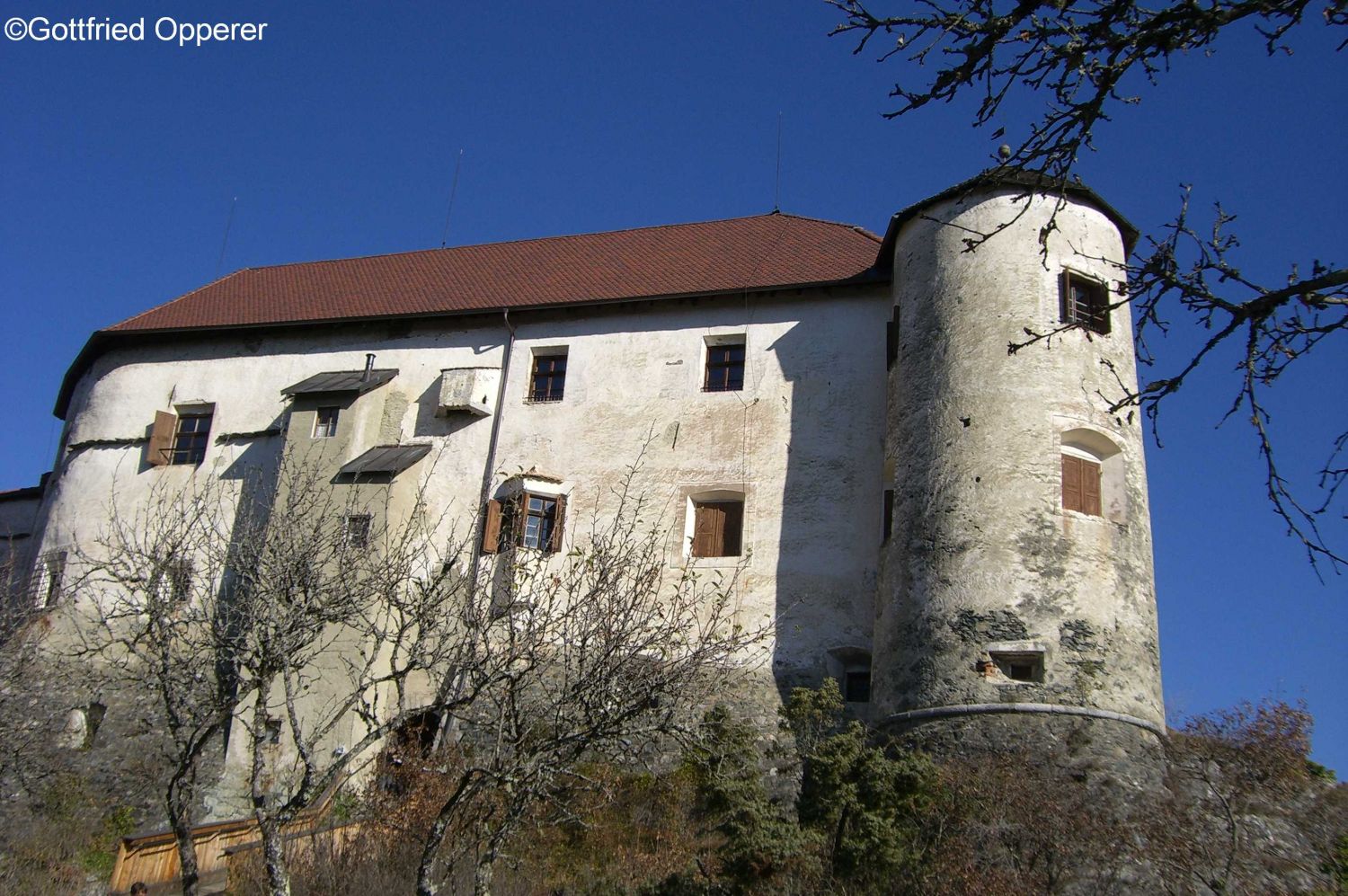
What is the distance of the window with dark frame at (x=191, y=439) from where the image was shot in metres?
28.2

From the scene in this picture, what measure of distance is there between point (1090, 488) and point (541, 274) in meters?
13.9

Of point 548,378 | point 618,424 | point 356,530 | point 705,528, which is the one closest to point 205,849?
point 356,530

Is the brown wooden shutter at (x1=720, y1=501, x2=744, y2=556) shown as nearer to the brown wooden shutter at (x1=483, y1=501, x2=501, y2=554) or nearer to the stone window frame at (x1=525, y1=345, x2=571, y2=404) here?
the brown wooden shutter at (x1=483, y1=501, x2=501, y2=554)

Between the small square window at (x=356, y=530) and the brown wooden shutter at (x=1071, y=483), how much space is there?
35.1 ft

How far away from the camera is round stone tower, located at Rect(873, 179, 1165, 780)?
60.2ft

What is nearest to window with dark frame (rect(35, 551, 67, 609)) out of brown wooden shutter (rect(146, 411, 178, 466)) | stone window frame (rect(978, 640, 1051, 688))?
brown wooden shutter (rect(146, 411, 178, 466))

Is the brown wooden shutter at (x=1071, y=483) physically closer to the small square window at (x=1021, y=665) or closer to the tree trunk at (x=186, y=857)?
the small square window at (x=1021, y=665)

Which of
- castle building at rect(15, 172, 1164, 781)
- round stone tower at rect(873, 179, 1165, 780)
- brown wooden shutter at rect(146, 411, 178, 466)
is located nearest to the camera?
round stone tower at rect(873, 179, 1165, 780)

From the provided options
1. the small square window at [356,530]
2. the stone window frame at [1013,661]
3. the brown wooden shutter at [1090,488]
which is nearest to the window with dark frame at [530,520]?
the small square window at [356,530]

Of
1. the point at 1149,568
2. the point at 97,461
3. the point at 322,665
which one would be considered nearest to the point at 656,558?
the point at 322,665

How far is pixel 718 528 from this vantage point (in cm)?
2352

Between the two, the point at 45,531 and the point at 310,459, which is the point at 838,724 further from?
the point at 45,531

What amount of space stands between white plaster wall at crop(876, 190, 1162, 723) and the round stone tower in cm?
3

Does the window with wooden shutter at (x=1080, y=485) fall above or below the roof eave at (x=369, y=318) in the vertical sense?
below
